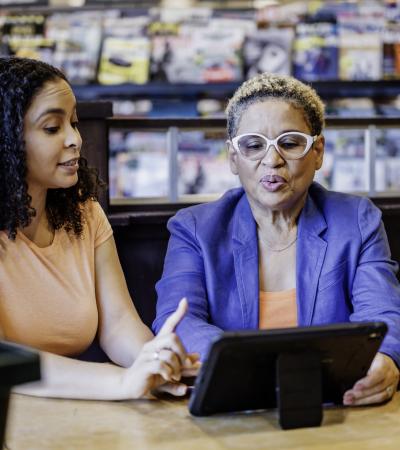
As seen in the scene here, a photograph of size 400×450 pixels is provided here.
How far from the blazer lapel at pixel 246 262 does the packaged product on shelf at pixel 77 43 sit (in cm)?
258

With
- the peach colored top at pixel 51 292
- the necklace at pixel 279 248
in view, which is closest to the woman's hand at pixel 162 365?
the peach colored top at pixel 51 292

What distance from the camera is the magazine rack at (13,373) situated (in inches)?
42.2

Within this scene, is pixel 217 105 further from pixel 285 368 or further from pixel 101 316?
pixel 285 368

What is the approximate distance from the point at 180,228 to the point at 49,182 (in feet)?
1.38

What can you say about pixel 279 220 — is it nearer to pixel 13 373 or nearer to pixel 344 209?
pixel 344 209

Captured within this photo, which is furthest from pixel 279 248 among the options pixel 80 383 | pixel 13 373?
pixel 13 373

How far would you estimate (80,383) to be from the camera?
1.82 metres

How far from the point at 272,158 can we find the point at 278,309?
0.42 meters

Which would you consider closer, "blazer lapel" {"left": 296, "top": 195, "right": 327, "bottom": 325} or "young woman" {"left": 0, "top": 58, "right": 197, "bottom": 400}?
"young woman" {"left": 0, "top": 58, "right": 197, "bottom": 400}

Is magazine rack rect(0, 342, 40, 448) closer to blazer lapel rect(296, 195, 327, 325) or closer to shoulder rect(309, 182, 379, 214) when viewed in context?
blazer lapel rect(296, 195, 327, 325)

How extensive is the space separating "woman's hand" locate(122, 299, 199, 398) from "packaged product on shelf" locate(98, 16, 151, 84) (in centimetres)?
308

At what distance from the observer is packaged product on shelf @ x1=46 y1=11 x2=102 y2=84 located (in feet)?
15.5

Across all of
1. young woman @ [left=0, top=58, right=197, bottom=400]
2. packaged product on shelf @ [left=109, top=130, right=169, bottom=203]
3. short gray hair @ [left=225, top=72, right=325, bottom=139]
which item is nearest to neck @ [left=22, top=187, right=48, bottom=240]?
young woman @ [left=0, top=58, right=197, bottom=400]

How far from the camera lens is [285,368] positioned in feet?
5.08
